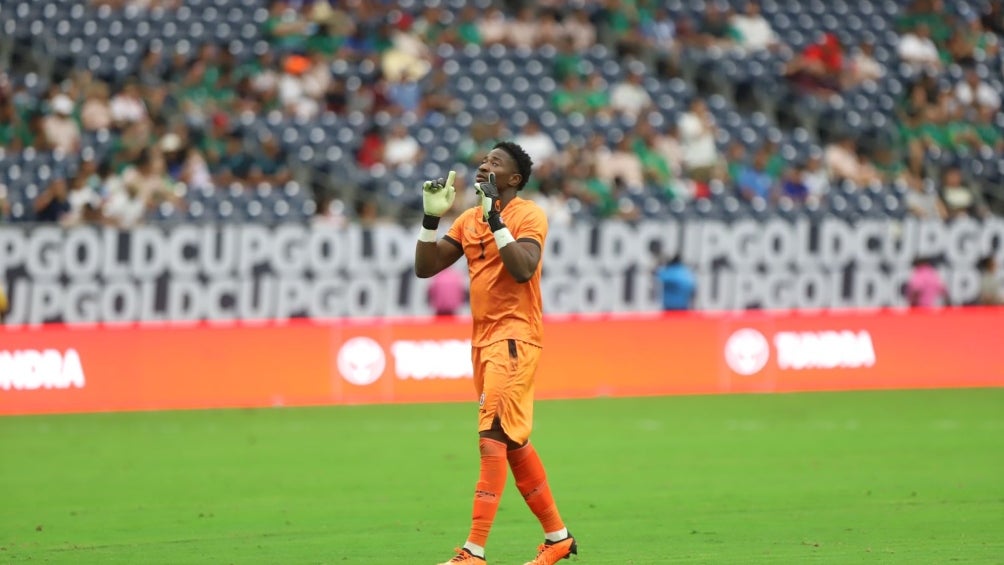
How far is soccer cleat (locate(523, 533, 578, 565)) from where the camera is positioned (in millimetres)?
8156

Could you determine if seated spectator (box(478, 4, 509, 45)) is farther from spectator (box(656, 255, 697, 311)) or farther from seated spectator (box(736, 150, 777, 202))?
spectator (box(656, 255, 697, 311))

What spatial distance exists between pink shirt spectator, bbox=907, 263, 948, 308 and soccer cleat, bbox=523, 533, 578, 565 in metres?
17.5

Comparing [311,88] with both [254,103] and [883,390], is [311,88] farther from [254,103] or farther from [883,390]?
[883,390]

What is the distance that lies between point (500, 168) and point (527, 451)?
1452 millimetres

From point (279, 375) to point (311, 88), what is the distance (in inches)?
298

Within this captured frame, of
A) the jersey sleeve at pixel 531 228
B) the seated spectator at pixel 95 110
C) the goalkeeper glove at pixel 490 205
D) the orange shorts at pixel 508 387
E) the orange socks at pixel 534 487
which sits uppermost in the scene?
the seated spectator at pixel 95 110

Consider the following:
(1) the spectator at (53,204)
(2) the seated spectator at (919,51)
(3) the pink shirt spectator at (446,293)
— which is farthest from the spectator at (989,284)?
(1) the spectator at (53,204)

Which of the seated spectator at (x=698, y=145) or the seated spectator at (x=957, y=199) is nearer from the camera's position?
the seated spectator at (x=698, y=145)

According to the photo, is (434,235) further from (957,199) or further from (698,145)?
(957,199)

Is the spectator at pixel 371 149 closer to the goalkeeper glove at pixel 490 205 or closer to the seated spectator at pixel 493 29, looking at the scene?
the seated spectator at pixel 493 29

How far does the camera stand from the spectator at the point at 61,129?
22.8m

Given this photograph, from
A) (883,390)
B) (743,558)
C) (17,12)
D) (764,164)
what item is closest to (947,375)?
(883,390)

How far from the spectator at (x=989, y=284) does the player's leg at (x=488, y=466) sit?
1839 centimetres

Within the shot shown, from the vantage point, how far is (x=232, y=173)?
2369 centimetres
